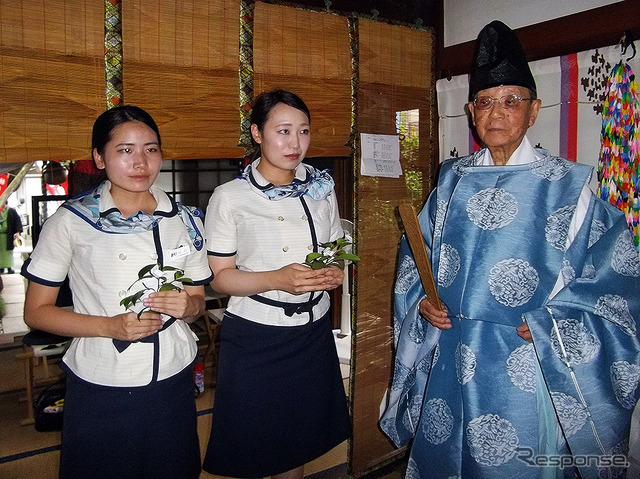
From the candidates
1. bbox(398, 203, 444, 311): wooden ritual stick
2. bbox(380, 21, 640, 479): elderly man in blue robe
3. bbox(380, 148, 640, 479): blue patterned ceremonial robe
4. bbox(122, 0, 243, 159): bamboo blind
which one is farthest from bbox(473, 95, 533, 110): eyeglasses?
bbox(122, 0, 243, 159): bamboo blind

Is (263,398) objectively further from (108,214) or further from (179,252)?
(108,214)

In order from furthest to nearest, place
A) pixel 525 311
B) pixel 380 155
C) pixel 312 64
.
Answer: pixel 380 155
pixel 312 64
pixel 525 311

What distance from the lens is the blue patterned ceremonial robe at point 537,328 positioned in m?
1.89

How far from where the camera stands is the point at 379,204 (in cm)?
298

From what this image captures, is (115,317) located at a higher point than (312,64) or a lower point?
lower

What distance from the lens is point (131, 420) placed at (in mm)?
1723

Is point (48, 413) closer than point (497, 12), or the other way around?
point (497, 12)

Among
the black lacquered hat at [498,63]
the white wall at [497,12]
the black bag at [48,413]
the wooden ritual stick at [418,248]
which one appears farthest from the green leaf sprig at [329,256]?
the black bag at [48,413]

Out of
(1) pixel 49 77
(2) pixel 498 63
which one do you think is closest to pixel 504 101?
(2) pixel 498 63

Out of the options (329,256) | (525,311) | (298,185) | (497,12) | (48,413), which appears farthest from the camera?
(48,413)

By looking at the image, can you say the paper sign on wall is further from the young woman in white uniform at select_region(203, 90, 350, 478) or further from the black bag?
the black bag

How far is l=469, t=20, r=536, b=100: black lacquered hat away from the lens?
2.02 meters

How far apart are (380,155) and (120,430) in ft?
6.20

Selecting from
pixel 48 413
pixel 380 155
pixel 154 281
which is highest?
pixel 380 155
